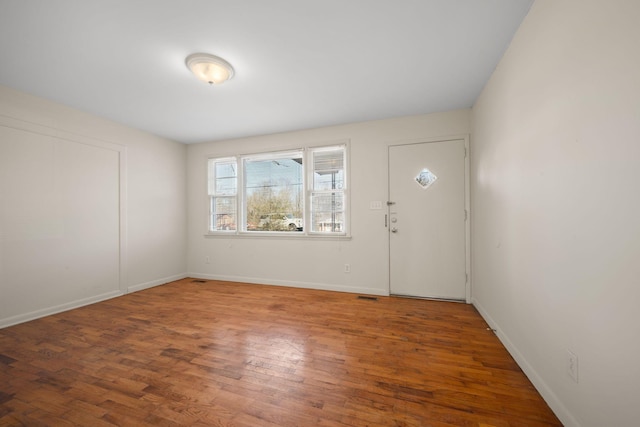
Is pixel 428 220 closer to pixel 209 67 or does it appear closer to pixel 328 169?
pixel 328 169

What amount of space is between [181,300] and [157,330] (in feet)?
3.20

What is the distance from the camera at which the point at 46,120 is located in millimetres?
2979

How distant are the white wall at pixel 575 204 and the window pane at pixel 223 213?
410 cm

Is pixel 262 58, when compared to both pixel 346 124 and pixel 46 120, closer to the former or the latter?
pixel 346 124

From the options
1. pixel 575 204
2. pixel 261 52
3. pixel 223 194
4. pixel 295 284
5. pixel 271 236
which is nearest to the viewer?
pixel 575 204

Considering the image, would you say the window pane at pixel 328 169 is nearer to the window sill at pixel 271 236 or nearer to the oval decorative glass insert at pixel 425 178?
the window sill at pixel 271 236

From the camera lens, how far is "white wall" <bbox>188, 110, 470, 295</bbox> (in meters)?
3.66

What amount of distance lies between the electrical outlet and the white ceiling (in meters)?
2.19

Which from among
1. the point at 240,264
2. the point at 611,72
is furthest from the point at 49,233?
the point at 611,72

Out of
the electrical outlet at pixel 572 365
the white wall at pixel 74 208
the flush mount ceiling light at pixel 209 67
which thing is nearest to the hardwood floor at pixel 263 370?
the electrical outlet at pixel 572 365

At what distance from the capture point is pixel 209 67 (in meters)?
2.29

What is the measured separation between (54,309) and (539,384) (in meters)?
4.88

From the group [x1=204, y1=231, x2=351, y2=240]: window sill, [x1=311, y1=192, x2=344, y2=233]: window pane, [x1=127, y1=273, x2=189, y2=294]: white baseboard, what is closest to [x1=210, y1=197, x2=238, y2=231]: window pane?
[x1=204, y1=231, x2=351, y2=240]: window sill

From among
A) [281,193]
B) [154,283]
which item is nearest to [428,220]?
[281,193]
